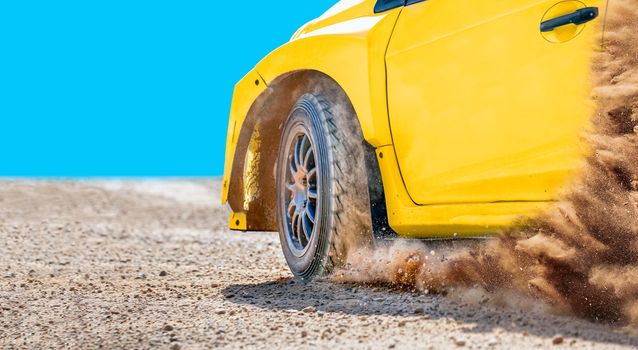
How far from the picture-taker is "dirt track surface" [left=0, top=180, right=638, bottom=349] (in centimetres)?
325

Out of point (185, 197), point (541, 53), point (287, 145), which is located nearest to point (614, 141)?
point (541, 53)

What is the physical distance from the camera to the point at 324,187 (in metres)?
4.59

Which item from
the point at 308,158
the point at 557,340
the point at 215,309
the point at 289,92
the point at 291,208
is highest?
the point at 289,92

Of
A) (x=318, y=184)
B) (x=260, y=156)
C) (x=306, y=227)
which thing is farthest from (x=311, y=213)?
(x=260, y=156)

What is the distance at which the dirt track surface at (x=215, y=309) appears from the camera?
325cm

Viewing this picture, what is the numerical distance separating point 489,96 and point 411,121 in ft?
1.60

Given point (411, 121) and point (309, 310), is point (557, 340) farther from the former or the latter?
point (411, 121)

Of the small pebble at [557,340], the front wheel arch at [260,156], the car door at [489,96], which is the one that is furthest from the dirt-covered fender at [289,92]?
the small pebble at [557,340]

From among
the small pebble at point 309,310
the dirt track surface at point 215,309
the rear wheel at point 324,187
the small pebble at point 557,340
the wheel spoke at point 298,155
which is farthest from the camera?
the wheel spoke at point 298,155

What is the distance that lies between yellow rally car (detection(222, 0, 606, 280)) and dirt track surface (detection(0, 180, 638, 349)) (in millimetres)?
324

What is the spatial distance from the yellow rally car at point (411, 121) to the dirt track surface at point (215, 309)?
0.32 m

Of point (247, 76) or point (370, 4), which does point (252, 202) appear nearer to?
point (247, 76)

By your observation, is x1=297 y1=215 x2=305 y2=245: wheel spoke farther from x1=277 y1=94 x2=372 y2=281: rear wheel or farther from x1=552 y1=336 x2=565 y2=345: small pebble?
x1=552 y1=336 x2=565 y2=345: small pebble

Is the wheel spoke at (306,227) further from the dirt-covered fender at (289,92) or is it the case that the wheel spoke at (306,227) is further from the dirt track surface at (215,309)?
the dirt-covered fender at (289,92)
